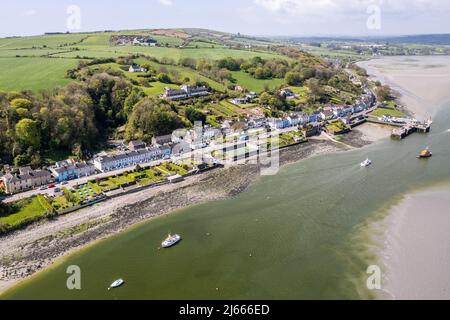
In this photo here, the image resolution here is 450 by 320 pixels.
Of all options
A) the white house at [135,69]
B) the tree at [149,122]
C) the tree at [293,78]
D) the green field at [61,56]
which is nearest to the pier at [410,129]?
the green field at [61,56]

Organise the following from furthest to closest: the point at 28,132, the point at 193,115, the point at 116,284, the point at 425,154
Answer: the point at 193,115
the point at 425,154
the point at 28,132
the point at 116,284

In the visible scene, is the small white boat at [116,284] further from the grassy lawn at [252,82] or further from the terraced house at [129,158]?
the grassy lawn at [252,82]

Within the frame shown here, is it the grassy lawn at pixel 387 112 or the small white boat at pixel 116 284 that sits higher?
the grassy lawn at pixel 387 112

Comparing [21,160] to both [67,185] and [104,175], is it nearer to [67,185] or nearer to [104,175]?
[67,185]

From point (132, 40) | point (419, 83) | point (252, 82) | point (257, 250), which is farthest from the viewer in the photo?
point (132, 40)
